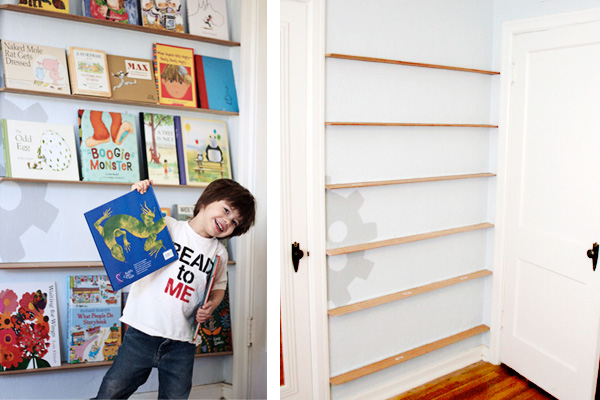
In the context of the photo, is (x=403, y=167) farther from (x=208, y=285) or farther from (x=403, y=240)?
(x=208, y=285)

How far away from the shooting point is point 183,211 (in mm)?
1745

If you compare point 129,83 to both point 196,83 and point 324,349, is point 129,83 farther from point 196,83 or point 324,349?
point 324,349

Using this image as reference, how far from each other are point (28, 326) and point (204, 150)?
861 mm

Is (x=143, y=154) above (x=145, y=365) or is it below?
above

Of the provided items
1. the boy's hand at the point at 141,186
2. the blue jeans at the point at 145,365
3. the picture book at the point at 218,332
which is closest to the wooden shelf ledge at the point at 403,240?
the picture book at the point at 218,332

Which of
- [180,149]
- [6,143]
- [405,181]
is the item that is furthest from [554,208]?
[6,143]

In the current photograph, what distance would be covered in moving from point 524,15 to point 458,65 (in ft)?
1.30

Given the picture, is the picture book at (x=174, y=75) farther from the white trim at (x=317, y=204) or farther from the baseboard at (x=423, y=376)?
the baseboard at (x=423, y=376)

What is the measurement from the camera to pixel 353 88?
189 centimetres

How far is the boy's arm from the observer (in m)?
1.53

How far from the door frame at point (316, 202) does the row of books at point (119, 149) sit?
335 millimetres

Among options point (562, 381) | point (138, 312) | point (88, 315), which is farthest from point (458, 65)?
point (88, 315)

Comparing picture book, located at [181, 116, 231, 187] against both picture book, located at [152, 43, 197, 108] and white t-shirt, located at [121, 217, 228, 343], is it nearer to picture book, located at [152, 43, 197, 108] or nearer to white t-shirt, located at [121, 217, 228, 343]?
picture book, located at [152, 43, 197, 108]

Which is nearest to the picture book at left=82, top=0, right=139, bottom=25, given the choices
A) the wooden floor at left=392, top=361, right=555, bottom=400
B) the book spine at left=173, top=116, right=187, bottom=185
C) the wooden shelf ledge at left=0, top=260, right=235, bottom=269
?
the book spine at left=173, top=116, right=187, bottom=185
